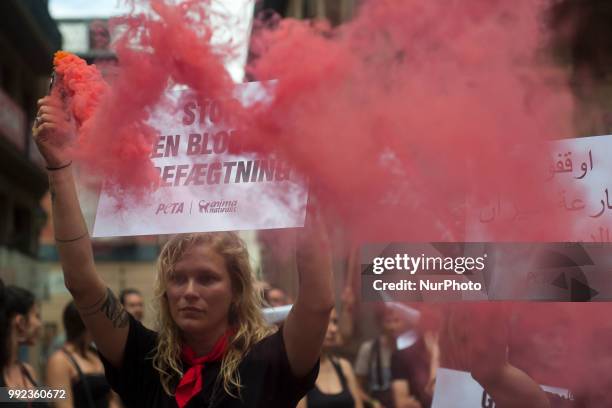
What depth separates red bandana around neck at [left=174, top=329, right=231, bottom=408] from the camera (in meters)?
2.62

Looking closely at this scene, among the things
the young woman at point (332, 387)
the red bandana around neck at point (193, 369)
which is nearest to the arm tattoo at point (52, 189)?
the red bandana around neck at point (193, 369)

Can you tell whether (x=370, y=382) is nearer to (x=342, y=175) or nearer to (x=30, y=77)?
(x=342, y=175)

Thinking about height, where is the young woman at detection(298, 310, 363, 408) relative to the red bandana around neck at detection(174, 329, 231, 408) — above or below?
above

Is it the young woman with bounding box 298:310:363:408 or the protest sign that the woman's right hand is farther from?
the young woman with bounding box 298:310:363:408

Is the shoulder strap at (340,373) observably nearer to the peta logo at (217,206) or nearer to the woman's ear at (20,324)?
the woman's ear at (20,324)

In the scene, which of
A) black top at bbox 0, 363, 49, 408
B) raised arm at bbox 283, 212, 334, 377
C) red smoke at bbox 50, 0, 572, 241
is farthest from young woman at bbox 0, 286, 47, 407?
raised arm at bbox 283, 212, 334, 377

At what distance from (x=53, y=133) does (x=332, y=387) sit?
2754 mm

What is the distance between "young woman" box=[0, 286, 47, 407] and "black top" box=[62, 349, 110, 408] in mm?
362

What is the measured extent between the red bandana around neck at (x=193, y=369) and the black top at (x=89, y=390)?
237 cm

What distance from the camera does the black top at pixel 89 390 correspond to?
489 centimetres

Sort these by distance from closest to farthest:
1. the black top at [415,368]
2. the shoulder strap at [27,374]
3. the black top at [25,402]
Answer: the black top at [25,402] → the shoulder strap at [27,374] → the black top at [415,368]

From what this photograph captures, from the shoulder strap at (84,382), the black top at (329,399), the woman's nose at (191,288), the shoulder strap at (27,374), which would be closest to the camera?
the woman's nose at (191,288)

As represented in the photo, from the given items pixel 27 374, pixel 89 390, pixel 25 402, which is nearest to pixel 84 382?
pixel 89 390

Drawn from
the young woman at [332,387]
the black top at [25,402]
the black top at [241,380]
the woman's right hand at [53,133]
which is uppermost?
the woman's right hand at [53,133]
